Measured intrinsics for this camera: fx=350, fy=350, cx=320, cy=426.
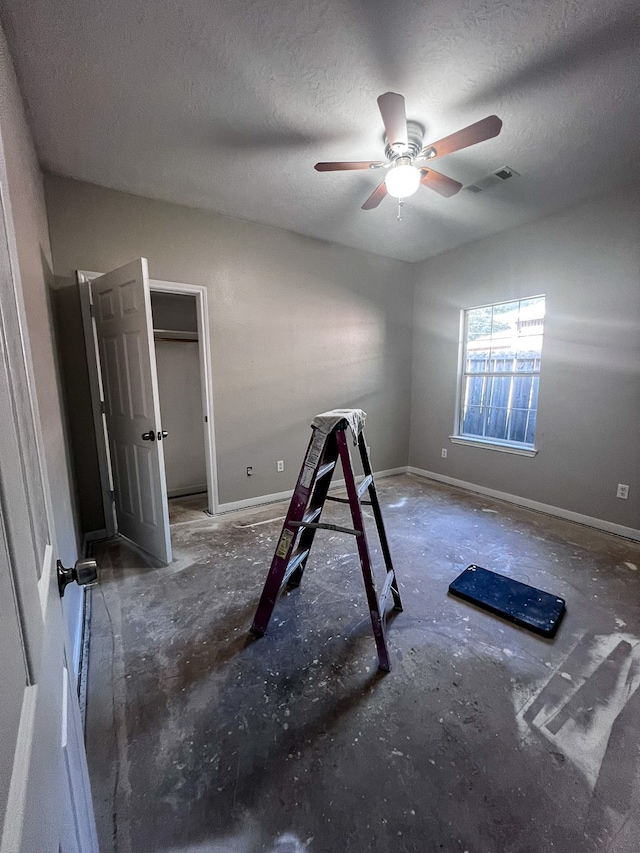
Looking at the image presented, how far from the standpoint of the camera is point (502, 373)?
369cm

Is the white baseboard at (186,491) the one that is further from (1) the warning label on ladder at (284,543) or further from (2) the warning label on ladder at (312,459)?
(2) the warning label on ladder at (312,459)

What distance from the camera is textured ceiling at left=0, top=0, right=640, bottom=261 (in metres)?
1.44

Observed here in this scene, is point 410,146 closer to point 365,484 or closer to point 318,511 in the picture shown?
point 365,484

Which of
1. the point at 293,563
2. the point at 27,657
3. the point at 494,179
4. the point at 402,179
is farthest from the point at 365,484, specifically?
the point at 494,179

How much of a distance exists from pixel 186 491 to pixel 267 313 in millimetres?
2156

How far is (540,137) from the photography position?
6.91 feet

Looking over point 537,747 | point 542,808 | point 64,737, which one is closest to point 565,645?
point 537,747

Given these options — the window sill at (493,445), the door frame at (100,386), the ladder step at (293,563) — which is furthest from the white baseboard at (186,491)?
the window sill at (493,445)

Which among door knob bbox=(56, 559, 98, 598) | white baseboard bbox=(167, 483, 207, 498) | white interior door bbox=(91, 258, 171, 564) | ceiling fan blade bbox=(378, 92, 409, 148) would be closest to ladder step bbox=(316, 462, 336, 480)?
door knob bbox=(56, 559, 98, 598)

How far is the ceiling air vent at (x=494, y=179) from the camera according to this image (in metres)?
2.45

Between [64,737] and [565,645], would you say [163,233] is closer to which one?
[64,737]

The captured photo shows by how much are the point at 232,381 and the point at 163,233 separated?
1.31 m

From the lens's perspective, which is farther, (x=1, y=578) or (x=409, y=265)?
(x=409, y=265)

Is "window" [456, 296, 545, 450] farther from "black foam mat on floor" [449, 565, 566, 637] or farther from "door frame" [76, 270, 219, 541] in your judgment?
"door frame" [76, 270, 219, 541]
